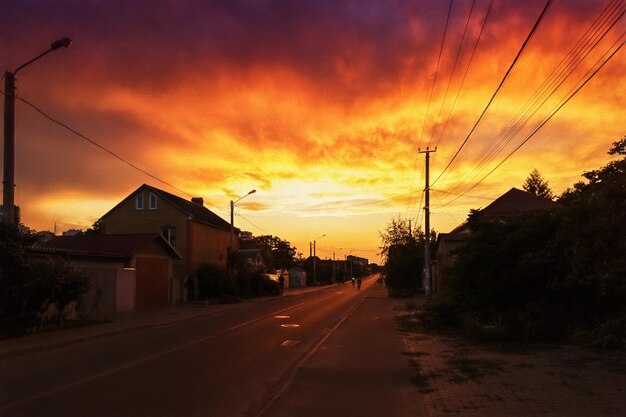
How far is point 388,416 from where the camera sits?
23.2ft

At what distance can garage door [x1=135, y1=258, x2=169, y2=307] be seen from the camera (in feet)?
99.8

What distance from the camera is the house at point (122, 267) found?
25031 mm

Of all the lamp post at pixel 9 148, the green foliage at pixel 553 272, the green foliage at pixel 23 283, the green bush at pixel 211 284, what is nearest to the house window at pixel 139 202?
the green bush at pixel 211 284

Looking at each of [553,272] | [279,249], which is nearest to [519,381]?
[553,272]

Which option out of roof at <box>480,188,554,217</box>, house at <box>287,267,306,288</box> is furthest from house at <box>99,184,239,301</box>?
house at <box>287,267,306,288</box>

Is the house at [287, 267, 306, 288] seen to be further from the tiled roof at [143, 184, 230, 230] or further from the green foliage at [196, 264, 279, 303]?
the green foliage at [196, 264, 279, 303]

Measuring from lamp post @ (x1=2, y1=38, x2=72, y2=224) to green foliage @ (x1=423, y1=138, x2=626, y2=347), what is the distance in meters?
14.1

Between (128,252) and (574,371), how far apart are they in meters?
24.4

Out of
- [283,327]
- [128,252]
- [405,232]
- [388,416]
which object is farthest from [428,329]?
[405,232]

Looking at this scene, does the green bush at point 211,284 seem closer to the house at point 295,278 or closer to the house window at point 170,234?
the house window at point 170,234

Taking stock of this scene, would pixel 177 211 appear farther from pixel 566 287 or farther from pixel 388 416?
pixel 388 416

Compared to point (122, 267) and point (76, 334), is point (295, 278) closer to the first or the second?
point (122, 267)

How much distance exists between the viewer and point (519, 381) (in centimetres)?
888

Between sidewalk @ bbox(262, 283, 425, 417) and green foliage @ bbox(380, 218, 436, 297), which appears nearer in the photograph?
sidewalk @ bbox(262, 283, 425, 417)
